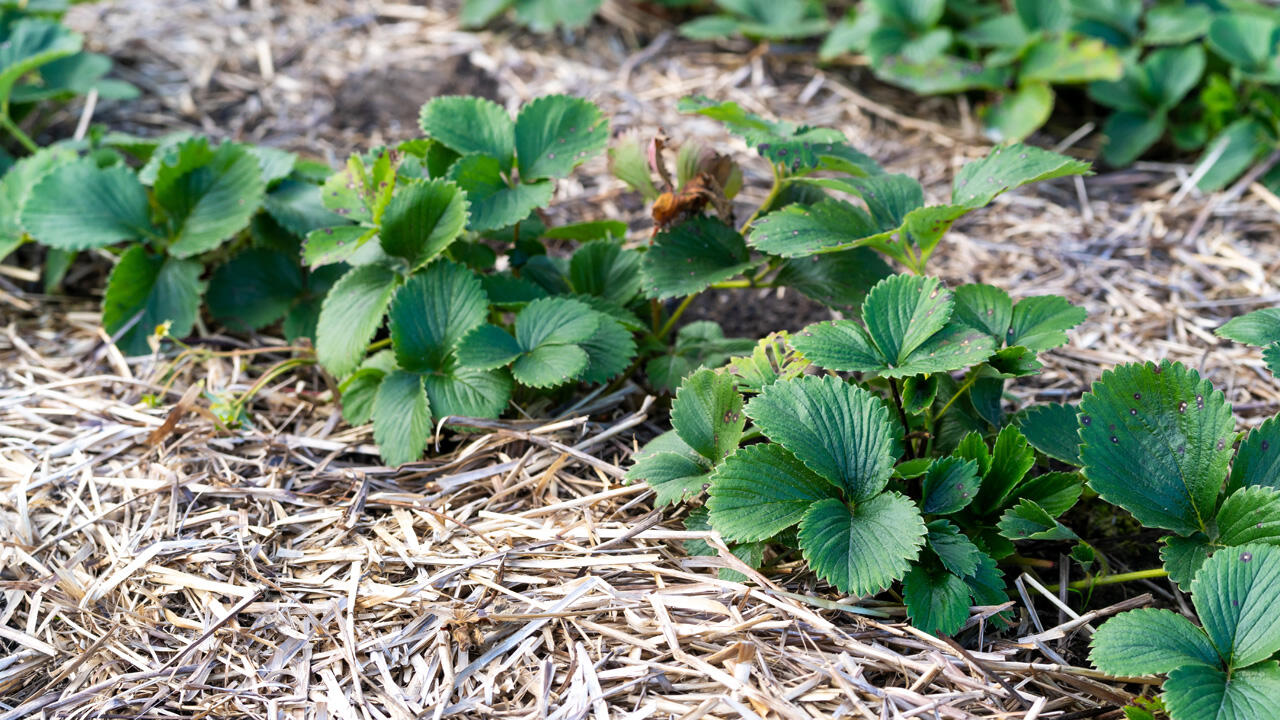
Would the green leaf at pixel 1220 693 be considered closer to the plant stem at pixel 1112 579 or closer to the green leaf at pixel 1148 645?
the green leaf at pixel 1148 645

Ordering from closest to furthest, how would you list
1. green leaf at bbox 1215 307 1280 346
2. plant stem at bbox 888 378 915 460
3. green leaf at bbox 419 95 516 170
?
1. green leaf at bbox 1215 307 1280 346
2. plant stem at bbox 888 378 915 460
3. green leaf at bbox 419 95 516 170

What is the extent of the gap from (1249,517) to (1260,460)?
97 millimetres

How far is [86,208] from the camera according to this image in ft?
5.86

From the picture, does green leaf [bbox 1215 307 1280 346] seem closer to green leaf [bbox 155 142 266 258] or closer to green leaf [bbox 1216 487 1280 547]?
green leaf [bbox 1216 487 1280 547]

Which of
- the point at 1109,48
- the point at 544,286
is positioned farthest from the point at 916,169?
the point at 544,286

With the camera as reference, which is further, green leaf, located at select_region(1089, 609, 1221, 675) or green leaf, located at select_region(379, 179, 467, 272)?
green leaf, located at select_region(379, 179, 467, 272)

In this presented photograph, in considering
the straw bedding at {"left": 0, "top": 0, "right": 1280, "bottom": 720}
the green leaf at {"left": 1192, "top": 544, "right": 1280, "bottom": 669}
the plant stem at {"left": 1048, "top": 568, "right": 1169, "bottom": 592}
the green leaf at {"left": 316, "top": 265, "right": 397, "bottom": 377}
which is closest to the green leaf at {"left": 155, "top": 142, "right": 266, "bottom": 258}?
the straw bedding at {"left": 0, "top": 0, "right": 1280, "bottom": 720}

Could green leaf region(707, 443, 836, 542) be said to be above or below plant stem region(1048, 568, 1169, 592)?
above

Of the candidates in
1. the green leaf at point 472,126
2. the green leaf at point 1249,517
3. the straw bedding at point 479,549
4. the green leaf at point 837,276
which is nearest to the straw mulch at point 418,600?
the straw bedding at point 479,549

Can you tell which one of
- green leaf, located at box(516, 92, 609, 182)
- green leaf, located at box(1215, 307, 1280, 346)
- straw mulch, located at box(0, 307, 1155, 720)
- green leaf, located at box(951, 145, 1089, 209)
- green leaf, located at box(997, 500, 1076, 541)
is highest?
green leaf, located at box(951, 145, 1089, 209)

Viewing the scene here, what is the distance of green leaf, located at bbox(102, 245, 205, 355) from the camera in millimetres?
1788

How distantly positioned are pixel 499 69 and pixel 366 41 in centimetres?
39

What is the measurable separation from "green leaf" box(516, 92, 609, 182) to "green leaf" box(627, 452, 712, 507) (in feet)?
1.87

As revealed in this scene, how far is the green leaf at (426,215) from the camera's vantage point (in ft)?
4.98
